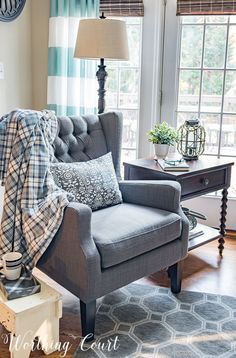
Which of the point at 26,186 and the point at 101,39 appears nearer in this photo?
the point at 26,186

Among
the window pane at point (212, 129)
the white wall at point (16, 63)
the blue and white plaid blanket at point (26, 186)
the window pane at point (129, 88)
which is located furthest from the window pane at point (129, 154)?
the blue and white plaid blanket at point (26, 186)

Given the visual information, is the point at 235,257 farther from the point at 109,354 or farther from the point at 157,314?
the point at 109,354

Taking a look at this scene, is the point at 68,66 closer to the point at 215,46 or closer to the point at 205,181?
the point at 215,46

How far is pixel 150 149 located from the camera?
340cm

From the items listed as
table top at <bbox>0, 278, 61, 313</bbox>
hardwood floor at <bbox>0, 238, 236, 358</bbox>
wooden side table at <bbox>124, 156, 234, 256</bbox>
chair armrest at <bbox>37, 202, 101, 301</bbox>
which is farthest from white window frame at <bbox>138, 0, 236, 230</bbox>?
table top at <bbox>0, 278, 61, 313</bbox>

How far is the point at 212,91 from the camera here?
3.22 m

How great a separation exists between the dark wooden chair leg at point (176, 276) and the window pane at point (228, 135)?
3.97 feet

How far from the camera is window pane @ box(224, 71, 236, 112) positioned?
3.17 m

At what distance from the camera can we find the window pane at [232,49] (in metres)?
3.11

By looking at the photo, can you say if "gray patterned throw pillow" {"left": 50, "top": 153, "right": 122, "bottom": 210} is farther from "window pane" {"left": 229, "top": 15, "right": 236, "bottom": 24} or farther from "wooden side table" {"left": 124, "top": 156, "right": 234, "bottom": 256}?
"window pane" {"left": 229, "top": 15, "right": 236, "bottom": 24}

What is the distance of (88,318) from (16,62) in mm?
1993

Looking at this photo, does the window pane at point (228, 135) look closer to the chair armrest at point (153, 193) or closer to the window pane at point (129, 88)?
the window pane at point (129, 88)

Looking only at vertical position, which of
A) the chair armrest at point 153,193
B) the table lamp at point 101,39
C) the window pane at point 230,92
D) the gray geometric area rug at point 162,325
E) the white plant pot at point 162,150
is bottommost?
the gray geometric area rug at point 162,325

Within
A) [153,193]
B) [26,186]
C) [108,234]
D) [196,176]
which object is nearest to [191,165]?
[196,176]
